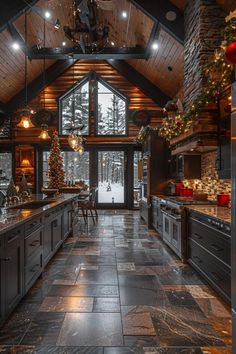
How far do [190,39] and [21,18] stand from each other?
4.73 m

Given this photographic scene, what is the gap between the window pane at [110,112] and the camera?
1282 centimetres

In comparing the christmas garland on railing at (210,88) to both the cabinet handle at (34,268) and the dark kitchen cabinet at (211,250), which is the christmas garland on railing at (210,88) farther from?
the cabinet handle at (34,268)

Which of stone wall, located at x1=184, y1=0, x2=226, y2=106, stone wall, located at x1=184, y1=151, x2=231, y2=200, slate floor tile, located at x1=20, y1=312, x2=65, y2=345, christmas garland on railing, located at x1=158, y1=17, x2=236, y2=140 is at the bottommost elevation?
slate floor tile, located at x1=20, y1=312, x2=65, y2=345

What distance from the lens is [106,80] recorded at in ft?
41.7

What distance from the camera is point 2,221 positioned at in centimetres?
292

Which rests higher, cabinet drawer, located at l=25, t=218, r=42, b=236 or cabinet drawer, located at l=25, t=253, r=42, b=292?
cabinet drawer, located at l=25, t=218, r=42, b=236

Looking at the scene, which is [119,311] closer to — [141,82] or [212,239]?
[212,239]

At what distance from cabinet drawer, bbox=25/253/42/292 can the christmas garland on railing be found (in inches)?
110

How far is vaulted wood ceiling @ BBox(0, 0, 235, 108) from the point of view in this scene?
329 inches

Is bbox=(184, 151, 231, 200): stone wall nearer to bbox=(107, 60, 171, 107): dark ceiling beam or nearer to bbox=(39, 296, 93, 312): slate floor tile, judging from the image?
bbox=(39, 296, 93, 312): slate floor tile

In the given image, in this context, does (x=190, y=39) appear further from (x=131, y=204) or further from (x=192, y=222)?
(x=131, y=204)

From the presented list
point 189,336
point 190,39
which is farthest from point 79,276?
point 190,39

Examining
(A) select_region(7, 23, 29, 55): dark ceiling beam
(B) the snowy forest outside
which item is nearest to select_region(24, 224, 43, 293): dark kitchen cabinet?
(A) select_region(7, 23, 29, 55): dark ceiling beam

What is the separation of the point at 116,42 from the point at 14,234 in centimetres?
974
